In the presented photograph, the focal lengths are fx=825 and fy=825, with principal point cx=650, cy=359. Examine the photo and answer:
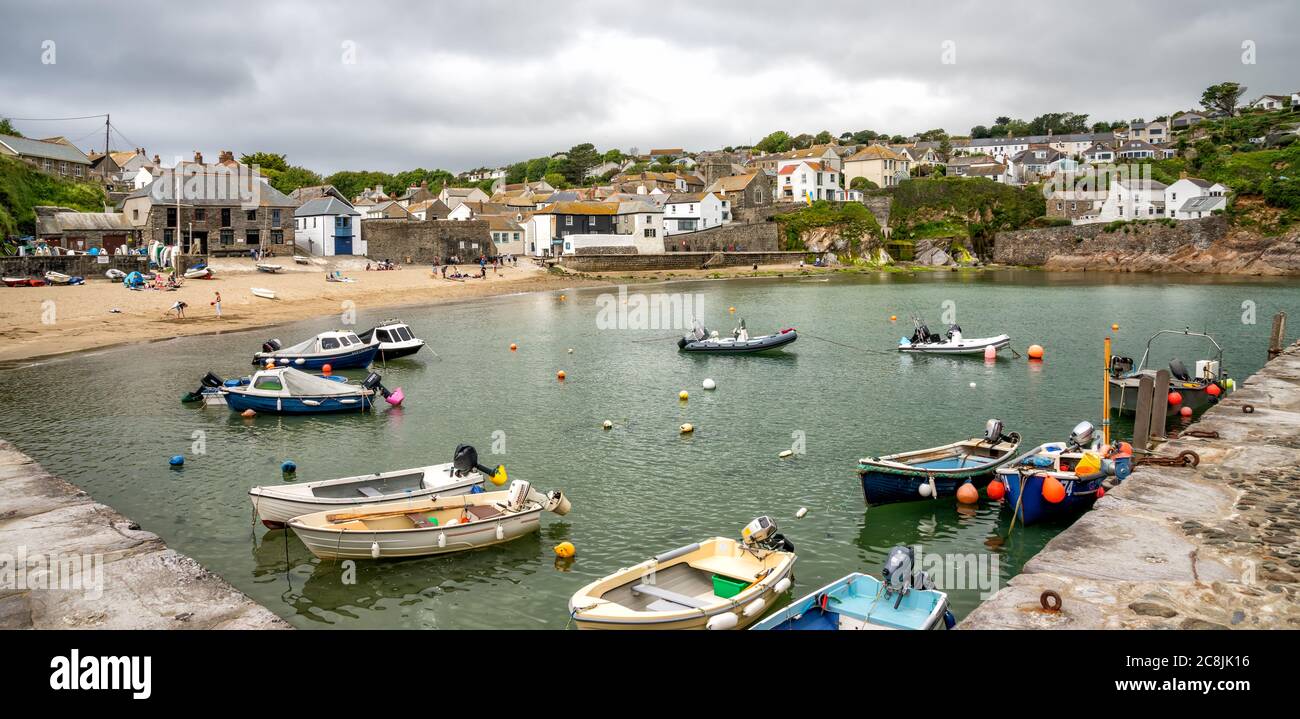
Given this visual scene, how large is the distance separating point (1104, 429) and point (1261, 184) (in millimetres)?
83528

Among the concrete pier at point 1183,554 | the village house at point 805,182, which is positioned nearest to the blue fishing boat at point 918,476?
the concrete pier at point 1183,554

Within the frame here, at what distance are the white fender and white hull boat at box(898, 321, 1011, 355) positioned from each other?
90.0ft

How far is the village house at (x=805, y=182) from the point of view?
10400 cm

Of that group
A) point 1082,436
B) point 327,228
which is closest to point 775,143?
point 327,228

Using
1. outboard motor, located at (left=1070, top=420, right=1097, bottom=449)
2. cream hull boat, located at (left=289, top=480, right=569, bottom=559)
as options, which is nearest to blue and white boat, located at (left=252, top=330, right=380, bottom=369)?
cream hull boat, located at (left=289, top=480, right=569, bottom=559)

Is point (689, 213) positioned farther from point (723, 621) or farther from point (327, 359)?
point (723, 621)

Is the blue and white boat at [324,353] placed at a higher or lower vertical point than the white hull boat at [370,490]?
higher

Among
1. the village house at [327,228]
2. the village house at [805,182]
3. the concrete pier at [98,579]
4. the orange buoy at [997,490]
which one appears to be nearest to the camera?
the concrete pier at [98,579]

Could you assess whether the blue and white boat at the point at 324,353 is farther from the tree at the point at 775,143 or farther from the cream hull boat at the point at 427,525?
the tree at the point at 775,143

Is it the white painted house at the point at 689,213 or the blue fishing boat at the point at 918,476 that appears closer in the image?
the blue fishing boat at the point at 918,476

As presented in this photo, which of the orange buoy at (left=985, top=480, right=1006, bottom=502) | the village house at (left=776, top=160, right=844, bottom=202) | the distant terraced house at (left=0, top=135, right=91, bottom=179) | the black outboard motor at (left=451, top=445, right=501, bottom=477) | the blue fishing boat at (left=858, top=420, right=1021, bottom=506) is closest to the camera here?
the black outboard motor at (left=451, top=445, right=501, bottom=477)

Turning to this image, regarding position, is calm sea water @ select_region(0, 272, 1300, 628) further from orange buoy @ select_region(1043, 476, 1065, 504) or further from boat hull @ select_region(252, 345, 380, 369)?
boat hull @ select_region(252, 345, 380, 369)

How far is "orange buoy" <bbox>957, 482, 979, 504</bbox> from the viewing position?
52.0ft
